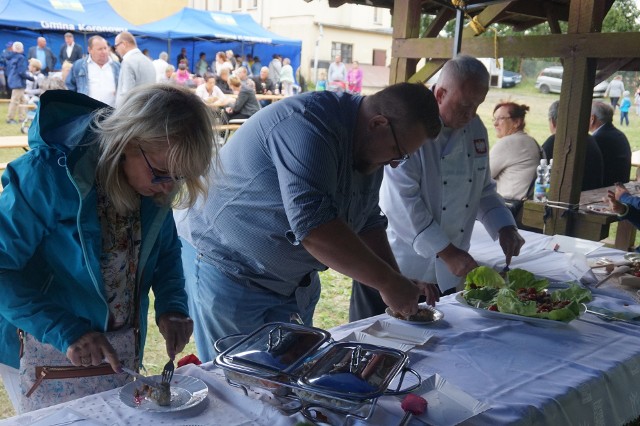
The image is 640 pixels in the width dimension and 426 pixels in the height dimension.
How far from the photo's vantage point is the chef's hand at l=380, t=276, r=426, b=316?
1626 mm

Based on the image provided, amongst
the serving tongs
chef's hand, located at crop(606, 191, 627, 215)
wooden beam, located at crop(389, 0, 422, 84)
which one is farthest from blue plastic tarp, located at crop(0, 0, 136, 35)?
the serving tongs

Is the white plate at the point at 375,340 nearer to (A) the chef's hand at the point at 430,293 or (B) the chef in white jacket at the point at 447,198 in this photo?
(A) the chef's hand at the point at 430,293

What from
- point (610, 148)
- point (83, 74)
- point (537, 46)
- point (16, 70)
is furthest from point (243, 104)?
point (537, 46)

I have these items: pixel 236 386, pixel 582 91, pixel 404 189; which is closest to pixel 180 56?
pixel 582 91

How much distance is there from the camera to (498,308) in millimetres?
1928

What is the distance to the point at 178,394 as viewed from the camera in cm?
127

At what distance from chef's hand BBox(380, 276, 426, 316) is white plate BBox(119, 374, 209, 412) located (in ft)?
1.80

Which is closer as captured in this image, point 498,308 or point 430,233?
point 498,308

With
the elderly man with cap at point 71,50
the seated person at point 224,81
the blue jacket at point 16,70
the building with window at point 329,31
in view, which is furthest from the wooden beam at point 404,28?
the building with window at point 329,31

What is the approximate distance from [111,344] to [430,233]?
1.29 meters

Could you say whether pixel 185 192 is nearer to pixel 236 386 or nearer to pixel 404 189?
pixel 236 386

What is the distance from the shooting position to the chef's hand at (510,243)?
97.7 inches

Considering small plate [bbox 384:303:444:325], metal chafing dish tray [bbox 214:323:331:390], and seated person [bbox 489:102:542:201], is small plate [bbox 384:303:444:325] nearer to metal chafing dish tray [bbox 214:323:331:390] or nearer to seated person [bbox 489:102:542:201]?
metal chafing dish tray [bbox 214:323:331:390]

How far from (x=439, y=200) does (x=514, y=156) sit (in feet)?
7.49
